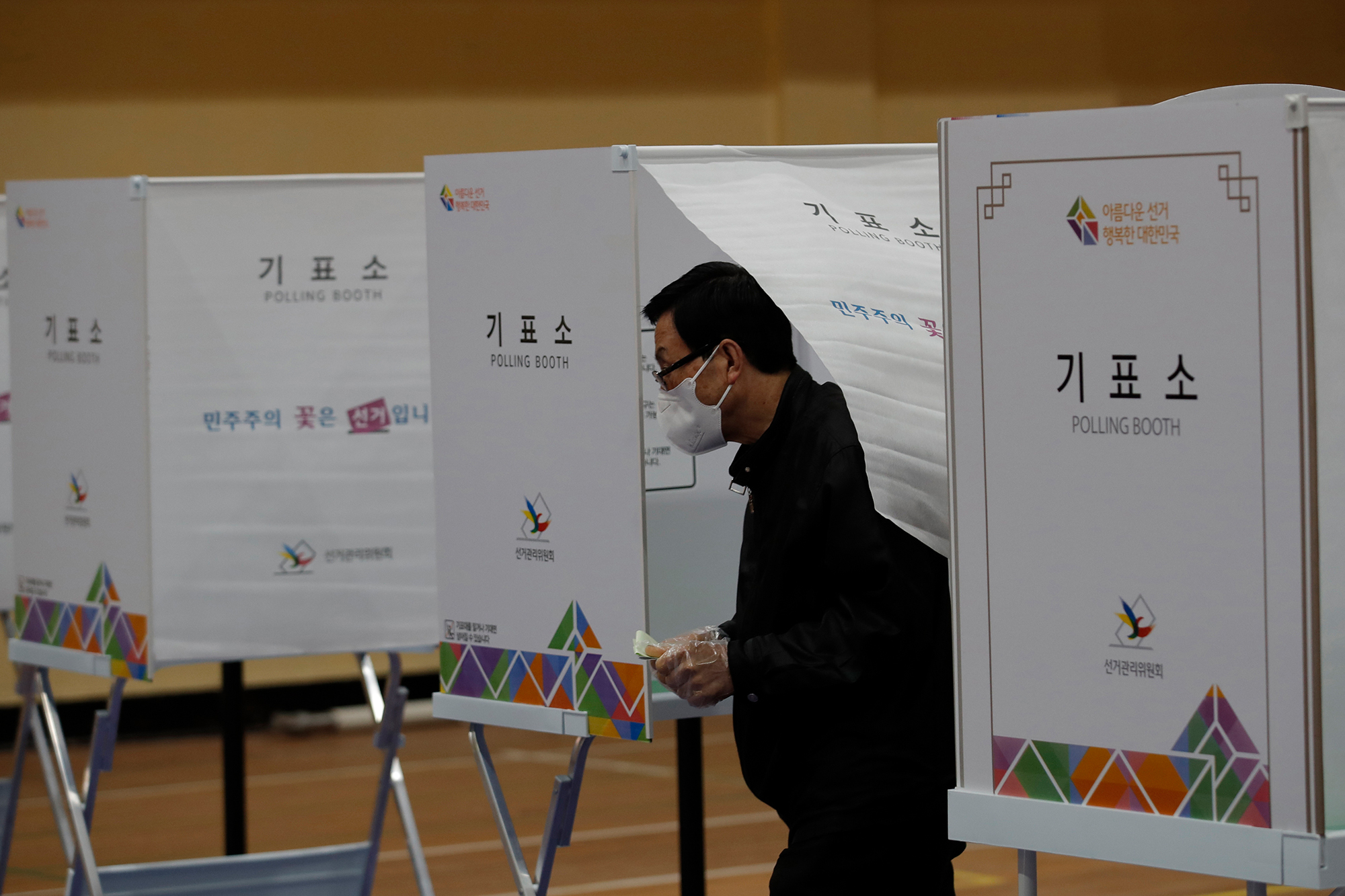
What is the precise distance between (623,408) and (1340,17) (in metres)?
8.46

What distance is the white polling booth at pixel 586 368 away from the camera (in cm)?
268

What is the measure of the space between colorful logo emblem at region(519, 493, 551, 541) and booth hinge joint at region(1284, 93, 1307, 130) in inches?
60.9

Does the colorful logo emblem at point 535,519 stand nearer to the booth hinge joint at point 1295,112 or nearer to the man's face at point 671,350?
the man's face at point 671,350

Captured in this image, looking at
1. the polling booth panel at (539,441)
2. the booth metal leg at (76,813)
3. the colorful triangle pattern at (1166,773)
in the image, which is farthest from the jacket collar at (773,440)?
the booth metal leg at (76,813)

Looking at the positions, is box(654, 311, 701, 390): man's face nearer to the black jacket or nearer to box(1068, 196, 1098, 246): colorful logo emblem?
the black jacket

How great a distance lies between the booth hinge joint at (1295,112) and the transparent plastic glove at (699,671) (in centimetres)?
121

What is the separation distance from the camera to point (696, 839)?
362cm

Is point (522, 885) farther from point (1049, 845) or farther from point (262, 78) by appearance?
point (262, 78)

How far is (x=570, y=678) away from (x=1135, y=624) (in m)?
1.29

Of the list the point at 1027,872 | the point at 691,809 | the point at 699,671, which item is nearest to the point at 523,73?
the point at 691,809

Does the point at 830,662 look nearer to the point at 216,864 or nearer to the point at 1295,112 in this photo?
the point at 1295,112

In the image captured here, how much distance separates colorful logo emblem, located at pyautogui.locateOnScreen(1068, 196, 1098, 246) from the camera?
1.91 meters

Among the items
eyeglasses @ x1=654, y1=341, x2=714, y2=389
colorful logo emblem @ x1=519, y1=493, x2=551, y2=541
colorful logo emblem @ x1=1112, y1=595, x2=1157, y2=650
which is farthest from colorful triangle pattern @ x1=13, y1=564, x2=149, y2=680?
colorful logo emblem @ x1=1112, y1=595, x2=1157, y2=650

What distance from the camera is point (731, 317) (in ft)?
8.86
